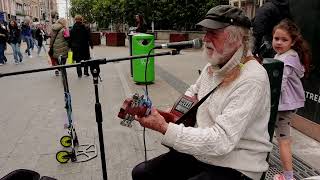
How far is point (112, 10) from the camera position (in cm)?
2616

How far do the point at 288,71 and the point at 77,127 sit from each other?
3.23 meters

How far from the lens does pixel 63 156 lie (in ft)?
13.4

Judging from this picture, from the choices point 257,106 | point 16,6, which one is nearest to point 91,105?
point 257,106

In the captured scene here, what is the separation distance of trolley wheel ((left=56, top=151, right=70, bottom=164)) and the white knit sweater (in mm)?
2302

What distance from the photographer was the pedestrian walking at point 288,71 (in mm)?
3385

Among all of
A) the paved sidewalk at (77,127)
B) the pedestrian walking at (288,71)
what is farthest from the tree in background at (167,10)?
the pedestrian walking at (288,71)

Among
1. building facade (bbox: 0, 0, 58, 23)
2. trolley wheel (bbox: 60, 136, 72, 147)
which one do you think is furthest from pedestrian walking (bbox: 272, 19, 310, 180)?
building facade (bbox: 0, 0, 58, 23)

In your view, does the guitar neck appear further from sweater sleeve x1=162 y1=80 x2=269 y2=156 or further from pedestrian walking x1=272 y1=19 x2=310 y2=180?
pedestrian walking x1=272 y1=19 x2=310 y2=180

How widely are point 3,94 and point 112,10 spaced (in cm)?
1906

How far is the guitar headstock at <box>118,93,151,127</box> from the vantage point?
6.58 ft

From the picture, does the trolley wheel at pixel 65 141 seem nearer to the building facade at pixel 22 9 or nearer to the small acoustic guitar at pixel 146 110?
the small acoustic guitar at pixel 146 110

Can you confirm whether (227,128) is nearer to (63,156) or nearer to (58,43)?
(63,156)

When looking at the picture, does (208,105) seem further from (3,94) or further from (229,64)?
(3,94)

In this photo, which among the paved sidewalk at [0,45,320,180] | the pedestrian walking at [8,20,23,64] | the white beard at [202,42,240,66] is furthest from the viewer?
the pedestrian walking at [8,20,23,64]
